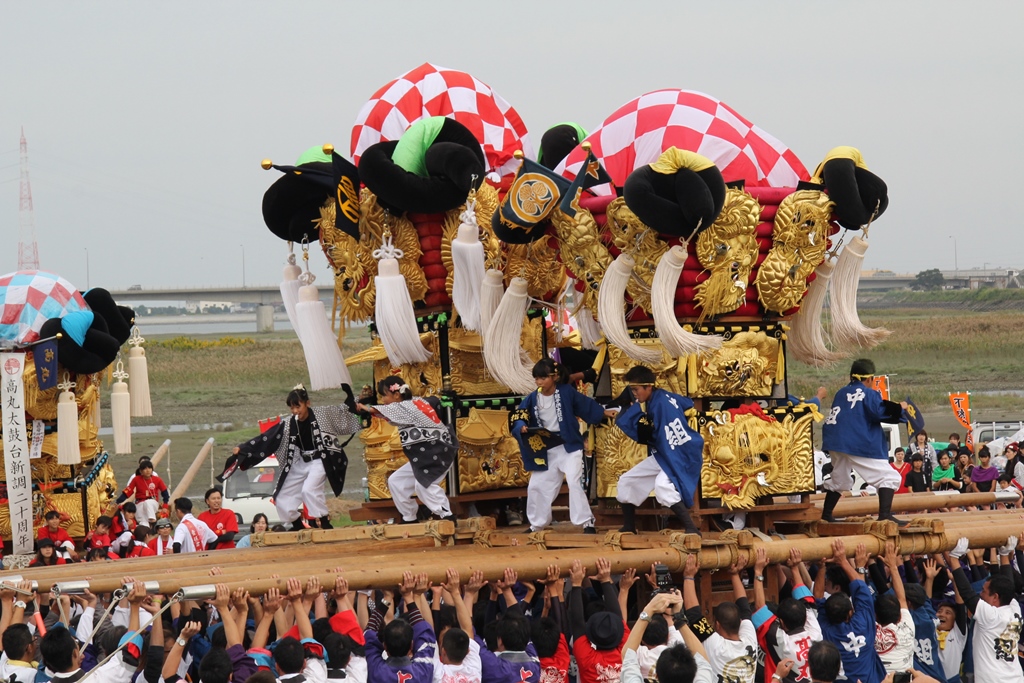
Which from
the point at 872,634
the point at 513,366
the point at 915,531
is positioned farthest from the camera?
the point at 513,366

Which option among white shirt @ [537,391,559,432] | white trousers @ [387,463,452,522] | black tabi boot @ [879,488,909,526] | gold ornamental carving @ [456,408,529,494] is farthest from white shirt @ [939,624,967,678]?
gold ornamental carving @ [456,408,529,494]

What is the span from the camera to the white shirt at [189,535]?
13391mm

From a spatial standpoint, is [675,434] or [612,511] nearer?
[675,434]

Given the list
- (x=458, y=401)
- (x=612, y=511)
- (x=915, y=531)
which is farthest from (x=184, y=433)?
(x=915, y=531)

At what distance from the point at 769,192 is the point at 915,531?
112 inches

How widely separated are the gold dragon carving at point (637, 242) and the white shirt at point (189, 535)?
5141mm

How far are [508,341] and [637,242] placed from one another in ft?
5.88

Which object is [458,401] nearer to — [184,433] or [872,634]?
[872,634]

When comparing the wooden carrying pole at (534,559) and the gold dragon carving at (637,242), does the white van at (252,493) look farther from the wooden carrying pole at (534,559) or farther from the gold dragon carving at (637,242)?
the wooden carrying pole at (534,559)

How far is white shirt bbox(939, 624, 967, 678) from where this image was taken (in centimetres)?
986

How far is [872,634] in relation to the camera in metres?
8.66

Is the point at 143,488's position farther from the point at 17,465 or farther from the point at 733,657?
the point at 733,657

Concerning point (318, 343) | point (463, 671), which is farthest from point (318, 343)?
point (463, 671)

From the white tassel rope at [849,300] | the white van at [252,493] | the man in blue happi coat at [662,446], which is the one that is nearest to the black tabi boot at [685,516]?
the man in blue happi coat at [662,446]
